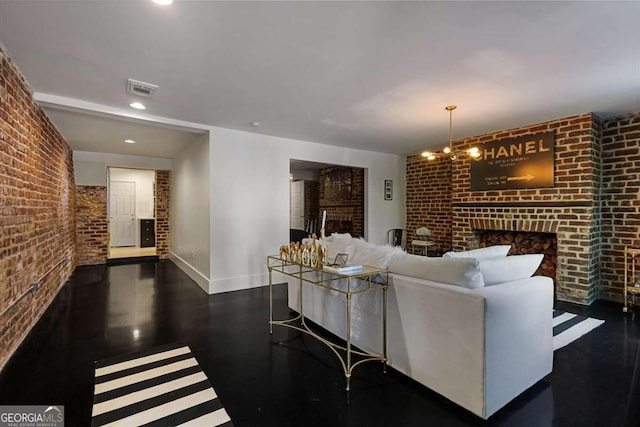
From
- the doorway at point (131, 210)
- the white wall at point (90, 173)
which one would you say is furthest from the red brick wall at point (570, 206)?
the doorway at point (131, 210)

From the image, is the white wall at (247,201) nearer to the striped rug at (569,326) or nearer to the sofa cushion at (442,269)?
the sofa cushion at (442,269)

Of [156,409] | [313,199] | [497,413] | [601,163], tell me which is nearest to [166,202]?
[313,199]

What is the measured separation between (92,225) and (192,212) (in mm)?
2863

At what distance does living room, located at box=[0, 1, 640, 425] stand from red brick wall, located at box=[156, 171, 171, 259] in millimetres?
1083

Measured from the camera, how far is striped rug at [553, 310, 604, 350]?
107 inches

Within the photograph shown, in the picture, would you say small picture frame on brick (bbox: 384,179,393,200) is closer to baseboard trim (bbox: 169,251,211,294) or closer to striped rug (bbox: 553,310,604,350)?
striped rug (bbox: 553,310,604,350)

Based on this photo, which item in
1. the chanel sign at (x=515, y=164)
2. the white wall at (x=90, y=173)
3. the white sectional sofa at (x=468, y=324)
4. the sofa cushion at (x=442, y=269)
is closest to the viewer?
the white sectional sofa at (x=468, y=324)

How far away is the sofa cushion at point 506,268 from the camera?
191cm

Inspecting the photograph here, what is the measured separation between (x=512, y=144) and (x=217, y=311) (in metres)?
4.53

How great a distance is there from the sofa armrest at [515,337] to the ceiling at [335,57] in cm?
167

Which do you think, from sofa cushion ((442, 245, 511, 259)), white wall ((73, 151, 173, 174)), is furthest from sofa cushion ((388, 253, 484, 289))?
white wall ((73, 151, 173, 174))

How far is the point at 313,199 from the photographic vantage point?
27.8 ft

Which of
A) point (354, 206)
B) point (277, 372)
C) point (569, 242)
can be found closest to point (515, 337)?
point (277, 372)

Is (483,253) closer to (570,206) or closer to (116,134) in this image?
(570,206)
